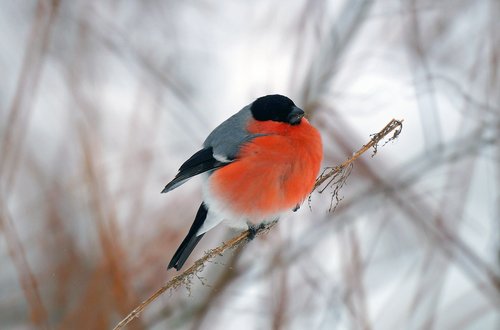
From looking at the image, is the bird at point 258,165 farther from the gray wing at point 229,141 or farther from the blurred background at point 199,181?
the blurred background at point 199,181

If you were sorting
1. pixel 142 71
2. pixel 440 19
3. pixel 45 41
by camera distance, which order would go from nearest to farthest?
1. pixel 45 41
2. pixel 142 71
3. pixel 440 19

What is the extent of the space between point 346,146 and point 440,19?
152cm

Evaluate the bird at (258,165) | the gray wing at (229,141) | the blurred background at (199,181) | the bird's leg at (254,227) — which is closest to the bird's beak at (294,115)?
the bird at (258,165)

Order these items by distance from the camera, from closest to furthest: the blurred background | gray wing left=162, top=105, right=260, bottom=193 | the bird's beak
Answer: the bird's beak → gray wing left=162, top=105, right=260, bottom=193 → the blurred background

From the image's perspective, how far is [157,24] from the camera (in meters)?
4.24

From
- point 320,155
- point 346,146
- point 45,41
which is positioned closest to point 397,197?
point 346,146

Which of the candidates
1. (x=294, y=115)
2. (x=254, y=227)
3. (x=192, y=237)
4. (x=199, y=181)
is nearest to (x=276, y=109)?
(x=294, y=115)

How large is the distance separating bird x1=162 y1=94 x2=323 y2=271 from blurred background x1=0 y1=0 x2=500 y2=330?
1.41ft

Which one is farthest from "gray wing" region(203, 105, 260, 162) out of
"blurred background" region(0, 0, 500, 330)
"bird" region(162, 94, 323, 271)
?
"blurred background" region(0, 0, 500, 330)

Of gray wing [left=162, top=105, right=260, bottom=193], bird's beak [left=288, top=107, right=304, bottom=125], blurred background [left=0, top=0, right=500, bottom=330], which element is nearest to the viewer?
bird's beak [left=288, top=107, right=304, bottom=125]

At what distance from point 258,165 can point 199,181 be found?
688mm

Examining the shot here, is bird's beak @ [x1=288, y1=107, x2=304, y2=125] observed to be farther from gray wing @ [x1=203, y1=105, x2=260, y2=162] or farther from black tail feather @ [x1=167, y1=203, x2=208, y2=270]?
black tail feather @ [x1=167, y1=203, x2=208, y2=270]

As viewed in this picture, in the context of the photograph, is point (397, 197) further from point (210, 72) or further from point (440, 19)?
point (210, 72)

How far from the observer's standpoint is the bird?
5.22 ft
